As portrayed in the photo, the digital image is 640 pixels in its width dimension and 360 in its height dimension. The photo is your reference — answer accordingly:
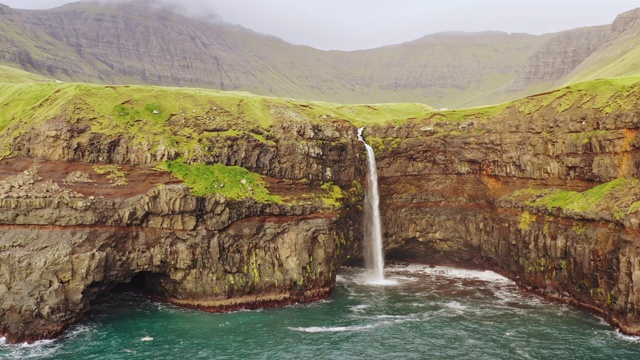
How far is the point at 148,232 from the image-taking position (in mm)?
49594

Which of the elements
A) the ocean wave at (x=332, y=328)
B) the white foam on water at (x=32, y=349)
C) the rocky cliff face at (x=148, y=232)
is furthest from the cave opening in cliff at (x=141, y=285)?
the ocean wave at (x=332, y=328)

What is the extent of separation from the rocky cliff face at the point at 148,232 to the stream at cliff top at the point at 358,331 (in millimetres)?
Result: 2515

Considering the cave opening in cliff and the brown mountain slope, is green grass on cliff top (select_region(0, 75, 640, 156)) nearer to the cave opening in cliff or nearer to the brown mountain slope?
the cave opening in cliff

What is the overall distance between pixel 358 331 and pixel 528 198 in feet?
86.7

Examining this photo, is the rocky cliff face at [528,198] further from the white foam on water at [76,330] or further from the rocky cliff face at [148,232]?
the white foam on water at [76,330]

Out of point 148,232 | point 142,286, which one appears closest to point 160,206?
point 148,232

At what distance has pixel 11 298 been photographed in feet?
137

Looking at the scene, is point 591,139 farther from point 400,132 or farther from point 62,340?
point 62,340

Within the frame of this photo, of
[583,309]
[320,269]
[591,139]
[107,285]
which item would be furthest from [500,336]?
[107,285]

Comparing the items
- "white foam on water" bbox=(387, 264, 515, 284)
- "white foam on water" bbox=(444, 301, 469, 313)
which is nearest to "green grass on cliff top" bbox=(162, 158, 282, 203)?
"white foam on water" bbox=(444, 301, 469, 313)

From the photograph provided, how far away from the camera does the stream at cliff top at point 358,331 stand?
3972 centimetres

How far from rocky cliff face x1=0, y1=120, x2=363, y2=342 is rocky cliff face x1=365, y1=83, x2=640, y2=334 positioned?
1250cm

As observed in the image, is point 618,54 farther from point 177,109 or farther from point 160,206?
point 160,206

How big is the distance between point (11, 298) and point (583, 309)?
173 feet
